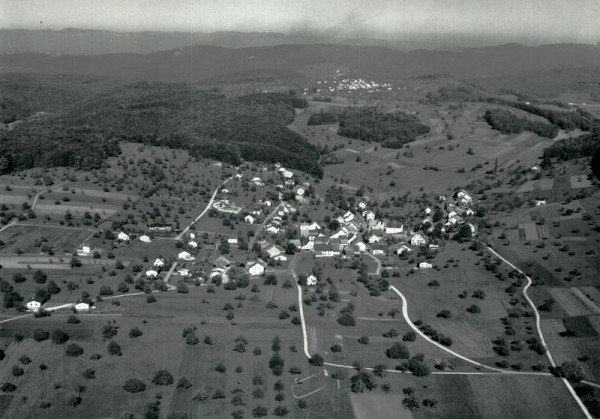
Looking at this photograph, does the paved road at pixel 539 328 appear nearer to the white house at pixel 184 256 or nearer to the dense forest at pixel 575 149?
the white house at pixel 184 256

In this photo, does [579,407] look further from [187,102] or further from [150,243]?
[187,102]

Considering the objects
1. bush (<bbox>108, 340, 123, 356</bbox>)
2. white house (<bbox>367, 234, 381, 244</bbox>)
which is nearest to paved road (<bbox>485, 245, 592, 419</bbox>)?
white house (<bbox>367, 234, 381, 244</bbox>)

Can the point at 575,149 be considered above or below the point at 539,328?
above

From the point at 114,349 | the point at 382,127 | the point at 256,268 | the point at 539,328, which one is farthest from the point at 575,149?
the point at 114,349

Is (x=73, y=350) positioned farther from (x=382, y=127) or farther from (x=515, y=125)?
(x=515, y=125)

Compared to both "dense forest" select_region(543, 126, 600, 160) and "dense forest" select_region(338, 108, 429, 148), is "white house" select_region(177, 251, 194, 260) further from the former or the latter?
"dense forest" select_region(338, 108, 429, 148)
